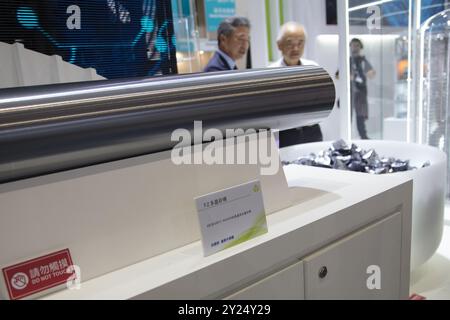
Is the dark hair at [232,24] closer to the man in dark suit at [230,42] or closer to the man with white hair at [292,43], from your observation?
the man in dark suit at [230,42]

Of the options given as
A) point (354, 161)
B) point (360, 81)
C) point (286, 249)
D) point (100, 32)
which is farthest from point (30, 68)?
point (360, 81)

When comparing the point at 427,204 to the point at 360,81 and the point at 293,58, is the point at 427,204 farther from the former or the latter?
the point at 360,81

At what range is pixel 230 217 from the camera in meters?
0.59

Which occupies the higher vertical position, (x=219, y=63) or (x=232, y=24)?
(x=232, y=24)

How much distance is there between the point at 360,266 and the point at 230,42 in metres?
1.70

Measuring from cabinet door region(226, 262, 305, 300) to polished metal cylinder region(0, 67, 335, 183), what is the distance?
0.26 meters

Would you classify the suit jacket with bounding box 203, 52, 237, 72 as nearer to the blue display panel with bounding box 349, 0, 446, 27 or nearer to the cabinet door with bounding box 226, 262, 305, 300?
the blue display panel with bounding box 349, 0, 446, 27

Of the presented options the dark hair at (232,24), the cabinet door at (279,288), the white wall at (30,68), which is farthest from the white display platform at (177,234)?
the dark hair at (232,24)

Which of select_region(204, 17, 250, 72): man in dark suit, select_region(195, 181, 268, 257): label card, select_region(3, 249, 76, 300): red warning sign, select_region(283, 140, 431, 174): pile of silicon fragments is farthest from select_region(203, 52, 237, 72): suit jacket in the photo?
select_region(3, 249, 76, 300): red warning sign

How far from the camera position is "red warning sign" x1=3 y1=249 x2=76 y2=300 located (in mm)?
451

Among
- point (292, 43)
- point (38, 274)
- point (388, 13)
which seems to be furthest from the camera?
point (388, 13)

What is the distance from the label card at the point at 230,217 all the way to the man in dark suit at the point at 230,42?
1.64 metres

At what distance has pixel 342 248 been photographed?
718 mm
